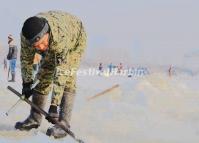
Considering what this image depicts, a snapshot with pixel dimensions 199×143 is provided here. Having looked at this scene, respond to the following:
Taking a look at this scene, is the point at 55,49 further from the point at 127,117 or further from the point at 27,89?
the point at 127,117

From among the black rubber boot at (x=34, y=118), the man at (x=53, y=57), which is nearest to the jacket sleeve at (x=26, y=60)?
the man at (x=53, y=57)

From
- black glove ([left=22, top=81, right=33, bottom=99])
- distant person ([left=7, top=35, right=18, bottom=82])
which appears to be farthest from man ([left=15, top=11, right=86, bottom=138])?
distant person ([left=7, top=35, right=18, bottom=82])

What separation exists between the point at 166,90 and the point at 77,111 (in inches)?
211

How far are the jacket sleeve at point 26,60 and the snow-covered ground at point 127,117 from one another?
0.69m

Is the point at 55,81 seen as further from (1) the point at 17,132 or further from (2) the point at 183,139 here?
(2) the point at 183,139

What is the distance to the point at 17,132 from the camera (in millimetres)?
7230

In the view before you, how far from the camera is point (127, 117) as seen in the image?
989cm

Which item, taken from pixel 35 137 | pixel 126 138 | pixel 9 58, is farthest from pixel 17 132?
pixel 9 58

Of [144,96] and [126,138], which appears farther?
[144,96]

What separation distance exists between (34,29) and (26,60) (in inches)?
33.8

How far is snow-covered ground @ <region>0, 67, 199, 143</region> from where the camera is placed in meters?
7.61

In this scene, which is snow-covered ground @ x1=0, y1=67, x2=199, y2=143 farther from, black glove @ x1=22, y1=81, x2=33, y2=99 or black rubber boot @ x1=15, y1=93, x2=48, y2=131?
black glove @ x1=22, y1=81, x2=33, y2=99

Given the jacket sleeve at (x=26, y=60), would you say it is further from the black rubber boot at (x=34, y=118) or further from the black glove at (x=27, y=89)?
the black rubber boot at (x=34, y=118)

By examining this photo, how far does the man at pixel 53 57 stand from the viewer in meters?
6.55
